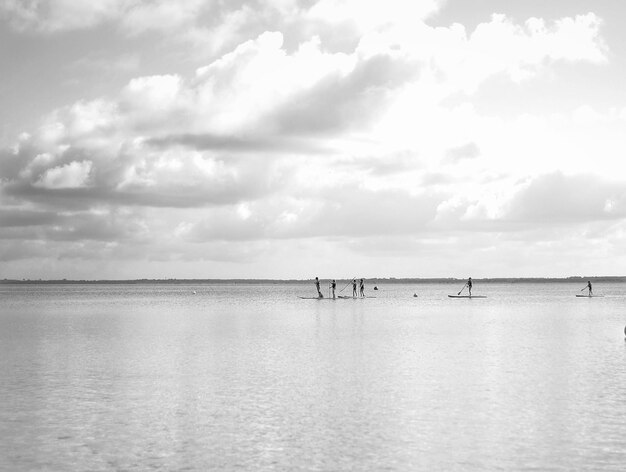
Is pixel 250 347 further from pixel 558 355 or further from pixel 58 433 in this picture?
pixel 58 433

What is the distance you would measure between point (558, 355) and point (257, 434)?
2046 centimetres

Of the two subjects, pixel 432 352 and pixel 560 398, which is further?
pixel 432 352

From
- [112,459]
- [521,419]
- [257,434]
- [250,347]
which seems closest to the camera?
[112,459]

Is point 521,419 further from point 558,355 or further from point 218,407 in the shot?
point 558,355

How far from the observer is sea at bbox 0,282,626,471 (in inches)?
614

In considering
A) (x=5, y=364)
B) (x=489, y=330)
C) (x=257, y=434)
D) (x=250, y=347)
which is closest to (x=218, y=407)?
(x=257, y=434)

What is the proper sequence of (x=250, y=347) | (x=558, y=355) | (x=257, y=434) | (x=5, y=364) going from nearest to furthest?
(x=257, y=434) → (x=5, y=364) → (x=558, y=355) → (x=250, y=347)

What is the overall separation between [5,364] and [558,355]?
A: 24782 millimetres

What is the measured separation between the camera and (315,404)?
70.8 ft

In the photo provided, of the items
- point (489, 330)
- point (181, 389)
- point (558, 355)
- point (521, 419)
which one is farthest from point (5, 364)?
point (489, 330)

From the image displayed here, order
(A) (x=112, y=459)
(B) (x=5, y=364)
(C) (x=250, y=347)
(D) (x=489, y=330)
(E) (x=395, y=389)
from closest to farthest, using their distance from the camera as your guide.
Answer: (A) (x=112, y=459), (E) (x=395, y=389), (B) (x=5, y=364), (C) (x=250, y=347), (D) (x=489, y=330)

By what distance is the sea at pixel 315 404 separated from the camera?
15602 millimetres

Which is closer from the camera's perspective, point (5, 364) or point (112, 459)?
point (112, 459)

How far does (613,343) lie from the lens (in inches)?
1534
